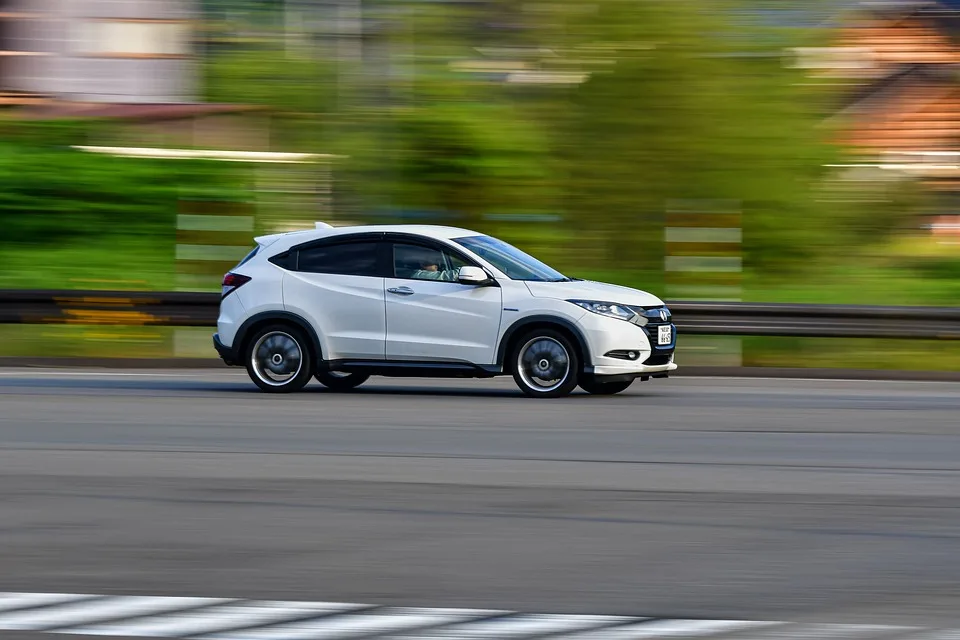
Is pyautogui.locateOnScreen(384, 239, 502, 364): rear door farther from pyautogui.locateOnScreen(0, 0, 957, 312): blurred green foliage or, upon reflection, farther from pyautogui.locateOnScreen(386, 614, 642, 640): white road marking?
pyautogui.locateOnScreen(0, 0, 957, 312): blurred green foliage

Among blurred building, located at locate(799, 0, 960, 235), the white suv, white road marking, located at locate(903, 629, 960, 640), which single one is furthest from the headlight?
blurred building, located at locate(799, 0, 960, 235)

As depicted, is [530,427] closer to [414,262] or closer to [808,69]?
[414,262]

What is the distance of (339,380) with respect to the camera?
547 inches

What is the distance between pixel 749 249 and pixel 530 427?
11.7 metres

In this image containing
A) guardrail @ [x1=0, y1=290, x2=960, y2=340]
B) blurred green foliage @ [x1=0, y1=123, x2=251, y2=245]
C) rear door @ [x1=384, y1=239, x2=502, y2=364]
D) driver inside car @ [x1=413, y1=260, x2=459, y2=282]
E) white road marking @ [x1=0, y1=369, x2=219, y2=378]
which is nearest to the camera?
rear door @ [x1=384, y1=239, x2=502, y2=364]

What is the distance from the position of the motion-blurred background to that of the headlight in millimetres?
5990

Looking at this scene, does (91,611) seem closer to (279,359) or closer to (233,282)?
(279,359)

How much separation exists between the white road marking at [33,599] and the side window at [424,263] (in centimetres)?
755

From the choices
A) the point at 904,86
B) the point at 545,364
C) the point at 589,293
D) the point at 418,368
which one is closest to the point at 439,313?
the point at 418,368

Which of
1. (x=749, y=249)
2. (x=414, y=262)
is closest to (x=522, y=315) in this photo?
(x=414, y=262)

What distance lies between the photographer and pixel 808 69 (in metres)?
22.0

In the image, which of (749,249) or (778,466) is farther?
(749,249)

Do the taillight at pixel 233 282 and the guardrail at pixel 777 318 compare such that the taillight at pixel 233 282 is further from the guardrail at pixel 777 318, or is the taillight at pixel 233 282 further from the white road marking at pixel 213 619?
the white road marking at pixel 213 619

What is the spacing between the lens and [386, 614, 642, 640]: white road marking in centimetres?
509
